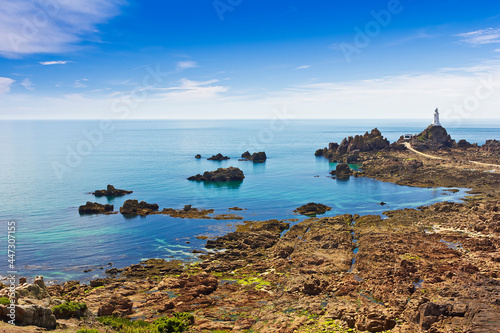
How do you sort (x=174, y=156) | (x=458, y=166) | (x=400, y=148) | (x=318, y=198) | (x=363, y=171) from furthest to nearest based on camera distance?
(x=174, y=156), (x=400, y=148), (x=363, y=171), (x=458, y=166), (x=318, y=198)

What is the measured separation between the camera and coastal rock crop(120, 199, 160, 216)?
75.4m

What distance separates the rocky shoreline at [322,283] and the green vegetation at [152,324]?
0.26m

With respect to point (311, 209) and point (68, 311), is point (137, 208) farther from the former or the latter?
point (68, 311)

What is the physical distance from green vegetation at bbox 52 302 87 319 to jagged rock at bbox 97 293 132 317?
3.15m

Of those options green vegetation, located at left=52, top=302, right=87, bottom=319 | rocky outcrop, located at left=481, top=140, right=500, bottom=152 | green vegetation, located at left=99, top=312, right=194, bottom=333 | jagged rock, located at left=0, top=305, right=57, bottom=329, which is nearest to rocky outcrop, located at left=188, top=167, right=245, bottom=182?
green vegetation, located at left=99, top=312, right=194, bottom=333

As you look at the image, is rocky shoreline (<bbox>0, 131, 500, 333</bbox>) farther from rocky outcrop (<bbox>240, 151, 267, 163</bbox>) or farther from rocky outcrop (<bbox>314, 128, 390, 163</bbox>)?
rocky outcrop (<bbox>240, 151, 267, 163</bbox>)

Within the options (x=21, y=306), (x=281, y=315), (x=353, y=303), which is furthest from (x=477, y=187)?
(x=21, y=306)

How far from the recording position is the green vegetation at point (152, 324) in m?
28.1

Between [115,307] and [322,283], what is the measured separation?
21591 millimetres

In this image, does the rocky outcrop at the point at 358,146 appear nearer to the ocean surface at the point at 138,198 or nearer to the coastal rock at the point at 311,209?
the ocean surface at the point at 138,198

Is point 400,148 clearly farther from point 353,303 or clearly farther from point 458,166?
point 353,303

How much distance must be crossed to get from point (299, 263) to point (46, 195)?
249 ft

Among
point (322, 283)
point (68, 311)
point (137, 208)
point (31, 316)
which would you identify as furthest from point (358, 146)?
point (31, 316)

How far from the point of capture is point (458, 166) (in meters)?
116
